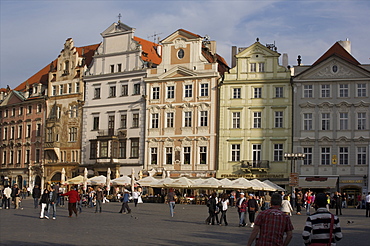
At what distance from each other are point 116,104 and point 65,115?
7.10 metres

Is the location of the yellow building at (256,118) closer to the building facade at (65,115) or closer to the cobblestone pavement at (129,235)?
the building facade at (65,115)

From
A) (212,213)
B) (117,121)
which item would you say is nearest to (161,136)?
(117,121)

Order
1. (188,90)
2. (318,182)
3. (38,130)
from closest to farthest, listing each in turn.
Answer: (318,182)
(188,90)
(38,130)

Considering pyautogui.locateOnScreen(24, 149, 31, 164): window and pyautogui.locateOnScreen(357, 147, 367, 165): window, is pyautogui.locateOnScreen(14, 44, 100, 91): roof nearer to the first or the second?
pyautogui.locateOnScreen(24, 149, 31, 164): window

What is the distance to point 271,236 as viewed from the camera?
8805 mm

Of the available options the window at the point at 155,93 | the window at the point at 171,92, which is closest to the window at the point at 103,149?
the window at the point at 155,93

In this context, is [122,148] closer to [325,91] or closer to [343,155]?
[325,91]

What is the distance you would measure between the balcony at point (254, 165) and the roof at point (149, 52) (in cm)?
1569

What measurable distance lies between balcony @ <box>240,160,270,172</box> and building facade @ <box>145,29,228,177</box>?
3.17 m

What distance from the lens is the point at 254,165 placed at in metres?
54.2

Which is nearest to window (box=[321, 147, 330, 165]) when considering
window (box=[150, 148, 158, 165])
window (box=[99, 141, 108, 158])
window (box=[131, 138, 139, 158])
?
window (box=[150, 148, 158, 165])

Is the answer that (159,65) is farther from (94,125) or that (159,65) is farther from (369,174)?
(369,174)

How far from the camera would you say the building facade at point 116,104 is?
60375mm

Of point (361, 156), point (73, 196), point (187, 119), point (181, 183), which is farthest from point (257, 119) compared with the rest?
point (73, 196)
